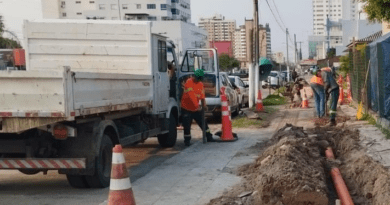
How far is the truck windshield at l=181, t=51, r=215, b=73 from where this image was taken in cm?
1452

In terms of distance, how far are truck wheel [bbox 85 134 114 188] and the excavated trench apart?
77.0 inches

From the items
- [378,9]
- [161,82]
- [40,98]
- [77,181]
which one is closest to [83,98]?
[40,98]

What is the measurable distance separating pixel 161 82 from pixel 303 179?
5590mm

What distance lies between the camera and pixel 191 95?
1302cm

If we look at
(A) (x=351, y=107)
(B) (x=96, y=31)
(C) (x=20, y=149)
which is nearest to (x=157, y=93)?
(B) (x=96, y=31)

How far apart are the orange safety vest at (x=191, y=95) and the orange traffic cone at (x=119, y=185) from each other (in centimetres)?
714

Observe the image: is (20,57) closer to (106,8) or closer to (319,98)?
(319,98)

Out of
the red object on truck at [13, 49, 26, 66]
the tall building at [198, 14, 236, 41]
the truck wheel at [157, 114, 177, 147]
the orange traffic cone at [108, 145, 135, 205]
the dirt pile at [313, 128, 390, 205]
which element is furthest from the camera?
the tall building at [198, 14, 236, 41]

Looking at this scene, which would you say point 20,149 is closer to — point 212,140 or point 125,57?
point 125,57

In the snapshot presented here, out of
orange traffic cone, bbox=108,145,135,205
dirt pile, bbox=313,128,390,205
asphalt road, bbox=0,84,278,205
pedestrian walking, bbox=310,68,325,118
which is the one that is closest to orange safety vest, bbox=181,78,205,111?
asphalt road, bbox=0,84,278,205

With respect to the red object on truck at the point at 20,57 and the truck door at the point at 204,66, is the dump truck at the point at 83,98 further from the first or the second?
the truck door at the point at 204,66

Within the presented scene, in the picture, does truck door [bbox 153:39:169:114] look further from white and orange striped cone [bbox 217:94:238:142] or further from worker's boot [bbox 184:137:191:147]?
white and orange striped cone [bbox 217:94:238:142]

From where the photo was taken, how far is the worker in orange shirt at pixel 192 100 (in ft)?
42.3

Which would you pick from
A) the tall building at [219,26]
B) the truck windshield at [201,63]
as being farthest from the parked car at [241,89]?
the tall building at [219,26]
